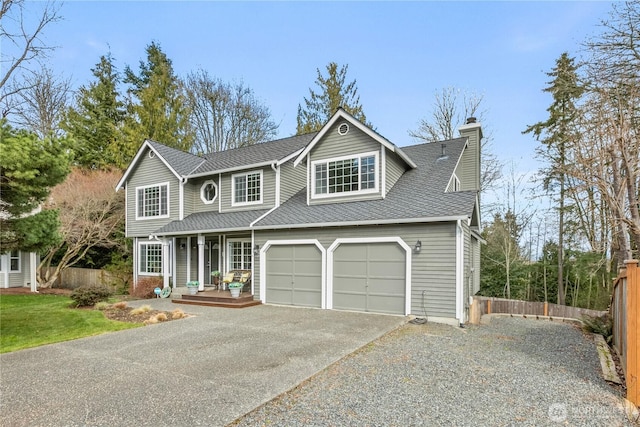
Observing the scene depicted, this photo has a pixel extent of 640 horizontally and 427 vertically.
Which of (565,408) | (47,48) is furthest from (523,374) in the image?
(47,48)

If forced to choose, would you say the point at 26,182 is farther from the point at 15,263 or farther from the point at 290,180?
the point at 15,263

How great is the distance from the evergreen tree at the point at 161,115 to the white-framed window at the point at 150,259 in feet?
32.1

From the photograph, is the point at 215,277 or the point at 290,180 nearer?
the point at 290,180

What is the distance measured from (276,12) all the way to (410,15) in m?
4.94

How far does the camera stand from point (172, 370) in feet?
18.4

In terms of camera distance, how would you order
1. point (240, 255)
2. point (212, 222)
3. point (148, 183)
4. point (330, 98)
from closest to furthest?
point (212, 222)
point (240, 255)
point (148, 183)
point (330, 98)

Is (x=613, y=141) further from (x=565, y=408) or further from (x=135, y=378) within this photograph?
(x=135, y=378)

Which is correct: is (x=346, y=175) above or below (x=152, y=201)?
above

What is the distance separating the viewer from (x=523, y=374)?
5527 mm

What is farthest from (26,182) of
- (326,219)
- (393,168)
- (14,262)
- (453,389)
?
(14,262)

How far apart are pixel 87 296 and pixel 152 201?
6.38m

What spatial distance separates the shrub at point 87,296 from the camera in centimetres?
1220

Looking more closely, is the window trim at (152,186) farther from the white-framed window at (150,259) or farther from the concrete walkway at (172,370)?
the concrete walkway at (172,370)

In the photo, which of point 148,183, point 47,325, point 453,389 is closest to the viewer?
point 453,389
